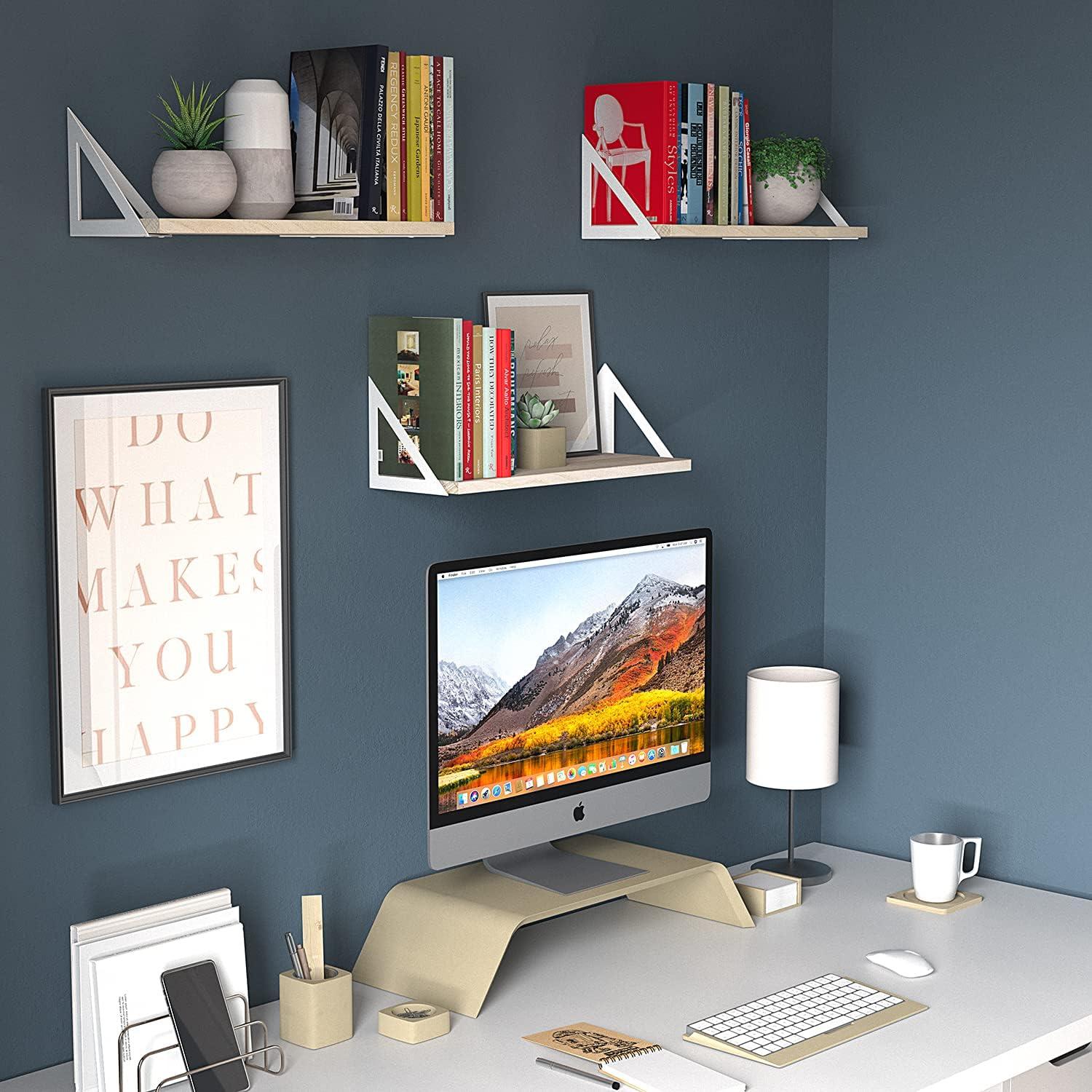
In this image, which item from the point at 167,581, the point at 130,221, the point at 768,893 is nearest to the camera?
the point at 130,221

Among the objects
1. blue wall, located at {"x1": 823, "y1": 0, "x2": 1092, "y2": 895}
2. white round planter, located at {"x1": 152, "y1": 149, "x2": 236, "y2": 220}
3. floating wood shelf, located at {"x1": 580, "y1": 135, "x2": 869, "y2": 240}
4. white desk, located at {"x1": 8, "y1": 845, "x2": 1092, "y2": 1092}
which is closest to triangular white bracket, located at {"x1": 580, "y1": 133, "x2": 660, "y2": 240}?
floating wood shelf, located at {"x1": 580, "y1": 135, "x2": 869, "y2": 240}

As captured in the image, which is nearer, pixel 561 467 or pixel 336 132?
pixel 336 132

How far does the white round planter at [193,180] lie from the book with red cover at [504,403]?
477 mm

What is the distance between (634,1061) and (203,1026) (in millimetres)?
554

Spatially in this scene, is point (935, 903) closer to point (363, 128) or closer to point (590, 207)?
point (590, 207)

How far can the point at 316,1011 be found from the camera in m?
2.26

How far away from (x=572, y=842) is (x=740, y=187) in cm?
115

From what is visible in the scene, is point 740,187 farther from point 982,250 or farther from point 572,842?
point 572,842

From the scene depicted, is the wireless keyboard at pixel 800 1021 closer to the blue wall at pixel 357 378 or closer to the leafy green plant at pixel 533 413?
the blue wall at pixel 357 378

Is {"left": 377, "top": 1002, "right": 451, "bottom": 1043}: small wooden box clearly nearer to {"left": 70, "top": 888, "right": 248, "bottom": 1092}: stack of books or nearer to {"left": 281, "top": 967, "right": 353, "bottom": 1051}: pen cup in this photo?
{"left": 281, "top": 967, "right": 353, "bottom": 1051}: pen cup

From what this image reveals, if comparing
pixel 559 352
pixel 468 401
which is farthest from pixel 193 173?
pixel 559 352

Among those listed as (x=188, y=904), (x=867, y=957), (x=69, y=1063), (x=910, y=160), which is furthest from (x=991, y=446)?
(x=69, y=1063)

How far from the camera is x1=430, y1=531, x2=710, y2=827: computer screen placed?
2469 mm

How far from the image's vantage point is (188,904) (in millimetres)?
2254
